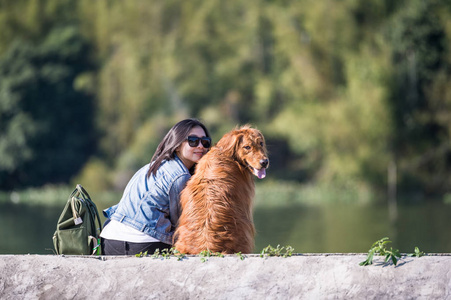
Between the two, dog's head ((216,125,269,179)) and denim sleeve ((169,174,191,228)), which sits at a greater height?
dog's head ((216,125,269,179))

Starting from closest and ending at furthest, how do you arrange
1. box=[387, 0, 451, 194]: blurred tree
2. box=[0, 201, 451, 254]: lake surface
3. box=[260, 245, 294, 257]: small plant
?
box=[260, 245, 294, 257]: small plant, box=[0, 201, 451, 254]: lake surface, box=[387, 0, 451, 194]: blurred tree

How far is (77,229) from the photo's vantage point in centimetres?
353

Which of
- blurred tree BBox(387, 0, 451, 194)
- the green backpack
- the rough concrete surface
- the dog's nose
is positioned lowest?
the rough concrete surface

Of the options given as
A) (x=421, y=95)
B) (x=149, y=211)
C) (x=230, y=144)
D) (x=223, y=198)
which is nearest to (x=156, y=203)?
(x=149, y=211)

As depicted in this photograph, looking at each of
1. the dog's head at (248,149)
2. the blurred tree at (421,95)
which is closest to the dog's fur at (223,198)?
the dog's head at (248,149)

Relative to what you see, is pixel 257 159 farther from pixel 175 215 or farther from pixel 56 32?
pixel 56 32

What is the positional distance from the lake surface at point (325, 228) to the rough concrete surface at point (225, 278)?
10.9m

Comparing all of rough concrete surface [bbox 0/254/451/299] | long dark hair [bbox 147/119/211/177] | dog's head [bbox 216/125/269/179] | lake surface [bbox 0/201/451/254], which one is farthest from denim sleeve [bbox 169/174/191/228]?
lake surface [bbox 0/201/451/254]

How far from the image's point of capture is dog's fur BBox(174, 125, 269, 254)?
11.4ft

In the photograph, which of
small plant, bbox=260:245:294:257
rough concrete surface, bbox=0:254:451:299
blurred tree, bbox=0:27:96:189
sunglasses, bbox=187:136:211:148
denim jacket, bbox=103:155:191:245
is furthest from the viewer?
blurred tree, bbox=0:27:96:189

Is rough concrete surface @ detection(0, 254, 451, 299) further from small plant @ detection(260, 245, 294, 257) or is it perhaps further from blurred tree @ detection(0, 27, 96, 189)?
blurred tree @ detection(0, 27, 96, 189)

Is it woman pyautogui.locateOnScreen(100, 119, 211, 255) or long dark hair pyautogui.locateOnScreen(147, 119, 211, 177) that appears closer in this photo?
woman pyautogui.locateOnScreen(100, 119, 211, 255)

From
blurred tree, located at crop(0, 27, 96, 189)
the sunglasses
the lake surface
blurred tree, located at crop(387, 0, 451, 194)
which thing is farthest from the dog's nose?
blurred tree, located at crop(0, 27, 96, 189)

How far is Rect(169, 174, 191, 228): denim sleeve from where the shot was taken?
3691mm
